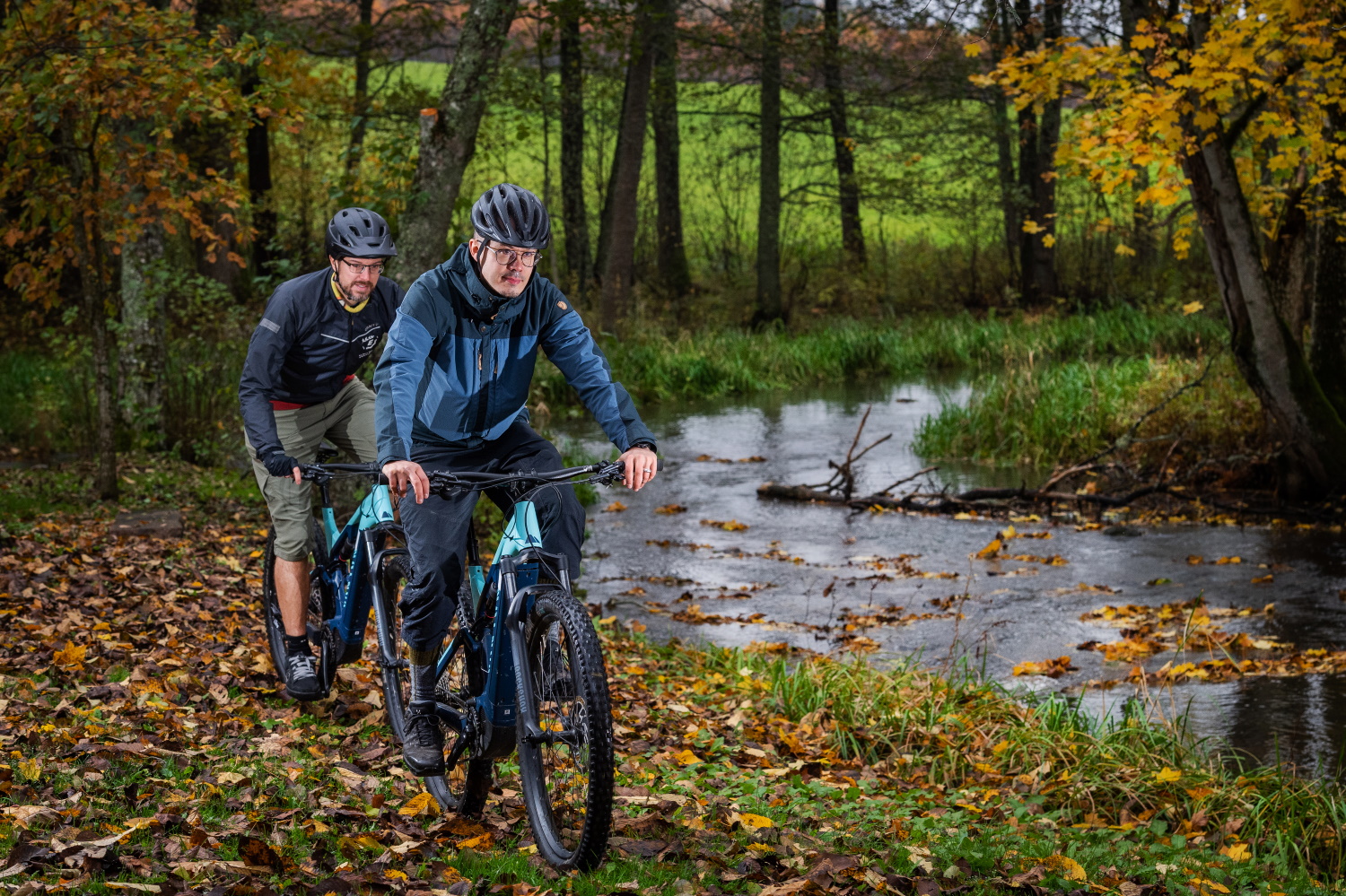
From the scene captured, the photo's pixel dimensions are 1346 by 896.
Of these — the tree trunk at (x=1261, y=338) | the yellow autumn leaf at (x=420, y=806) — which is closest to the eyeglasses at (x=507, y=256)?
the yellow autumn leaf at (x=420, y=806)

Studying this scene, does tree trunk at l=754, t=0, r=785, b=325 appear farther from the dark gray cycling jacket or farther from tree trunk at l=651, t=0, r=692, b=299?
the dark gray cycling jacket

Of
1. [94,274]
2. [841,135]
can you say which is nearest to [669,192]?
[841,135]

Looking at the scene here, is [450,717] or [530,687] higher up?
[530,687]

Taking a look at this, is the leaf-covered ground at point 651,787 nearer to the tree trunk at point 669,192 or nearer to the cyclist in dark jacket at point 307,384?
the cyclist in dark jacket at point 307,384

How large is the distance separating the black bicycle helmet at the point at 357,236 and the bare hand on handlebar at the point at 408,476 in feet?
4.97

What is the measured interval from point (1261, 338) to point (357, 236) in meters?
8.71

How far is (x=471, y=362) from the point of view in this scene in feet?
13.6

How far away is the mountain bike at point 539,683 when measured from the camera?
3713 mm

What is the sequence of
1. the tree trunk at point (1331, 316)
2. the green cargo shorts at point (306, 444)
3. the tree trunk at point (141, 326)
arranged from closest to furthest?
the green cargo shorts at point (306, 444) → the tree trunk at point (1331, 316) → the tree trunk at point (141, 326)

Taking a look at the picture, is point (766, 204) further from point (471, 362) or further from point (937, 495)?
point (471, 362)

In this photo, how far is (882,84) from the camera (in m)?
28.7

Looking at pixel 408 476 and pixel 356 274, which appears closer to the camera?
pixel 408 476

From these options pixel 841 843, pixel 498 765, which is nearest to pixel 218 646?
pixel 498 765

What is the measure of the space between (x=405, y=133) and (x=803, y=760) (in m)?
6.27
